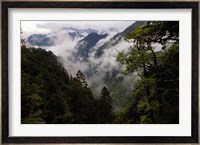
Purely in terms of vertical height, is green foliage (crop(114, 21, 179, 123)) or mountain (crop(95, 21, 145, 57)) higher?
mountain (crop(95, 21, 145, 57))

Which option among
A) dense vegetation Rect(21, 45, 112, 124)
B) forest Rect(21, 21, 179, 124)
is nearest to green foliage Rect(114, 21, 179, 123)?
forest Rect(21, 21, 179, 124)

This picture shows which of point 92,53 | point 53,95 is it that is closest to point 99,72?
point 92,53

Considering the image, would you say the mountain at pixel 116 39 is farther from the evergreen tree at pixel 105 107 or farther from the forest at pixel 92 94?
the evergreen tree at pixel 105 107

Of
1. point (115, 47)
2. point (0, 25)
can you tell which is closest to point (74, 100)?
point (115, 47)

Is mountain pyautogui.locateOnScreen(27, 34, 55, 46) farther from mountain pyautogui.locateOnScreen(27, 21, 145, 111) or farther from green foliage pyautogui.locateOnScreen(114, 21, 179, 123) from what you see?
green foliage pyautogui.locateOnScreen(114, 21, 179, 123)

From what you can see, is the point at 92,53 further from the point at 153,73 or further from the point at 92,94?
the point at 153,73

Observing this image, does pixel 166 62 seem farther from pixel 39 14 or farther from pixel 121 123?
pixel 39 14

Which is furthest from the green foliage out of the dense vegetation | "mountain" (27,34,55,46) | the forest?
"mountain" (27,34,55,46)
